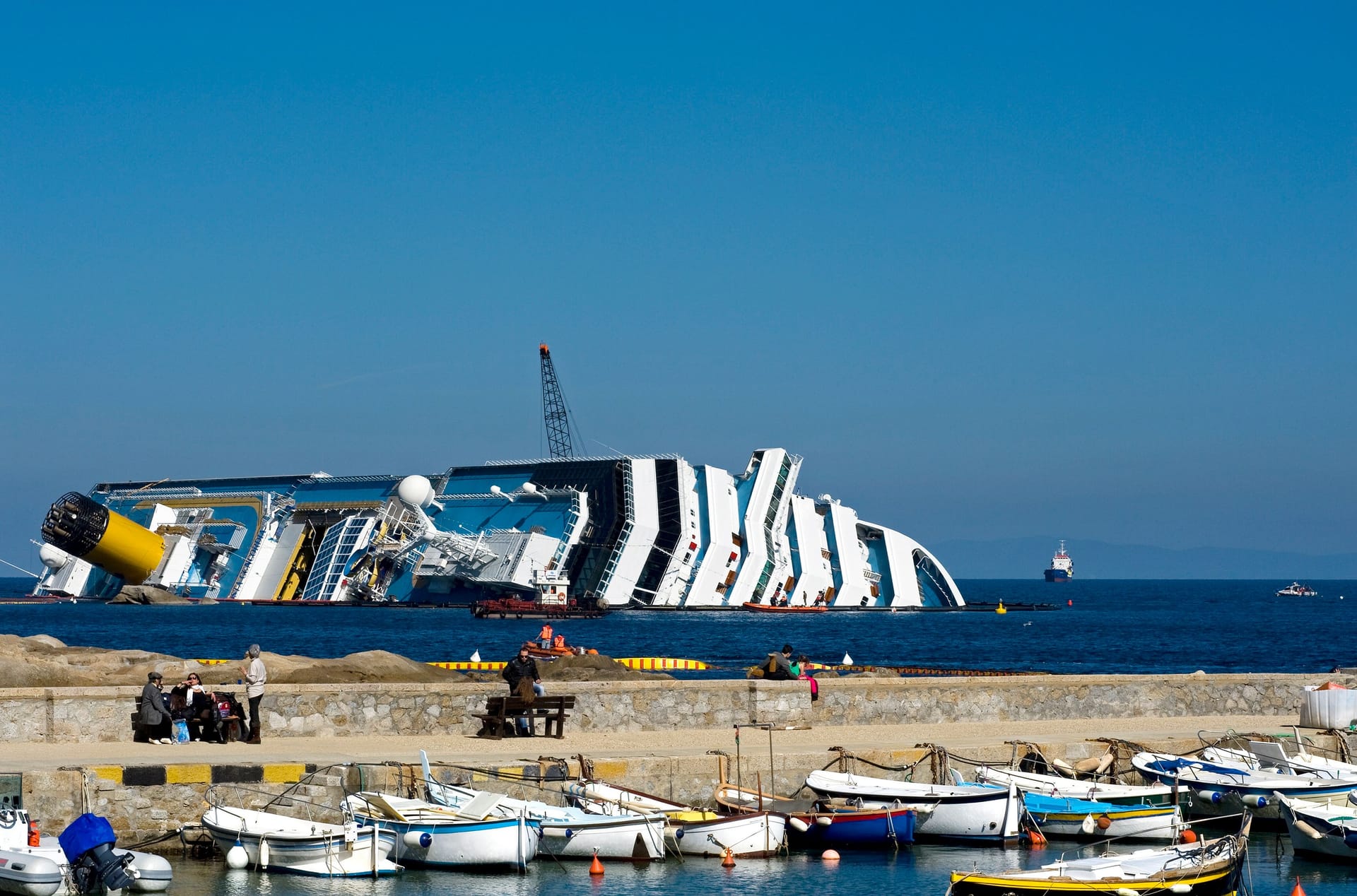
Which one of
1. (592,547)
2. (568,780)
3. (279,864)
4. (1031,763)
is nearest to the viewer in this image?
(279,864)

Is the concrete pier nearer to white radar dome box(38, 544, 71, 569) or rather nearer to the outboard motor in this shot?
the outboard motor

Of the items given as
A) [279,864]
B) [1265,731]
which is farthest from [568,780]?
[1265,731]

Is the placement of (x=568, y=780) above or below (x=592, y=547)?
below

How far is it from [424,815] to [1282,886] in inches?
343

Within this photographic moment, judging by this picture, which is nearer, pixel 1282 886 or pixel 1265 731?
pixel 1282 886

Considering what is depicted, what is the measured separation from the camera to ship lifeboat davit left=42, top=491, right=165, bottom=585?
90562mm

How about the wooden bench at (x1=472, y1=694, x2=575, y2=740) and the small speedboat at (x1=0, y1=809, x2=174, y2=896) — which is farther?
the wooden bench at (x1=472, y1=694, x2=575, y2=740)

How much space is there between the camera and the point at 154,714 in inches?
736

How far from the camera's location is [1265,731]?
23.2 m

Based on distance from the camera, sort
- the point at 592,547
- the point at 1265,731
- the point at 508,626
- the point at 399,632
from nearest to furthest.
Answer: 1. the point at 1265,731
2. the point at 399,632
3. the point at 508,626
4. the point at 592,547

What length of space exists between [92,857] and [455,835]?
3.63 meters

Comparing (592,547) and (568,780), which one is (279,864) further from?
(592,547)

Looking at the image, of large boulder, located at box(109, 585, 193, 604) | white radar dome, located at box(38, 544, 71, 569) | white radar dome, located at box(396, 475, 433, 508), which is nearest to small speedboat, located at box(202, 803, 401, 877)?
white radar dome, located at box(396, 475, 433, 508)

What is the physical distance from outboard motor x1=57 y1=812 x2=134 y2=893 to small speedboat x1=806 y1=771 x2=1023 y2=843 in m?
7.50
